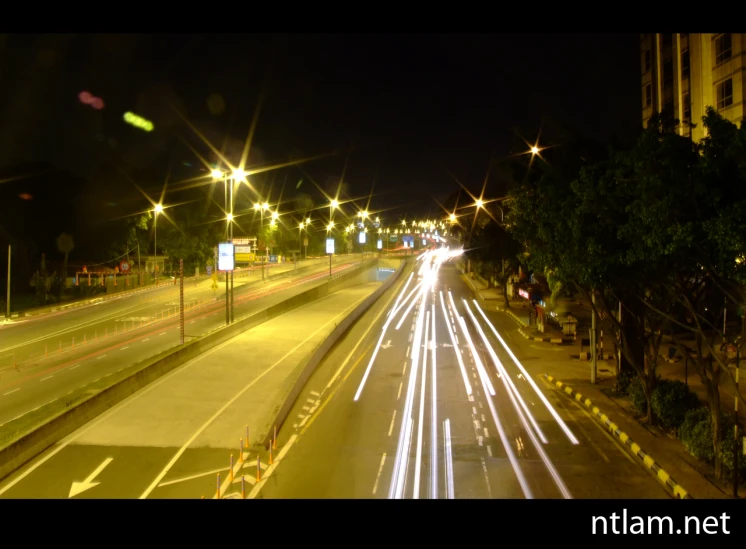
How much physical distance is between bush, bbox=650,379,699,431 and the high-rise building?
40.5 feet

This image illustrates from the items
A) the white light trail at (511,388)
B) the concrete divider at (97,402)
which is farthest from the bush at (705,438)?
the concrete divider at (97,402)

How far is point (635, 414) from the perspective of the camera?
16.2 m

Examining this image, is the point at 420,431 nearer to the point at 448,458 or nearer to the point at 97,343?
the point at 448,458

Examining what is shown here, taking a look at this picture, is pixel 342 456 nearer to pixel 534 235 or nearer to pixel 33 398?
pixel 534 235

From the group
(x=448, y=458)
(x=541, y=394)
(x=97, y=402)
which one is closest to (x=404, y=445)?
(x=448, y=458)

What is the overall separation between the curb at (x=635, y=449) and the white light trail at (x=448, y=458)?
405cm

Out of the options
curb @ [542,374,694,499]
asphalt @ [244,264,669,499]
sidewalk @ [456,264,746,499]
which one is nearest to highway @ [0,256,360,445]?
asphalt @ [244,264,669,499]

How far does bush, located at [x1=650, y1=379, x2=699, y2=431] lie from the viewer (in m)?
14.6

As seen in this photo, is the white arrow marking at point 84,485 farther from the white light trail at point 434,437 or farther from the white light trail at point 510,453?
the white light trail at point 510,453

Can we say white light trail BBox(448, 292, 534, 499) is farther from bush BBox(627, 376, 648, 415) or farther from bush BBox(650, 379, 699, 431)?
bush BBox(650, 379, 699, 431)

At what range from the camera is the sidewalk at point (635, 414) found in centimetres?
1133

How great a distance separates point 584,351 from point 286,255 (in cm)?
7785

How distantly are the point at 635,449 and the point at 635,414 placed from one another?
9.78ft
